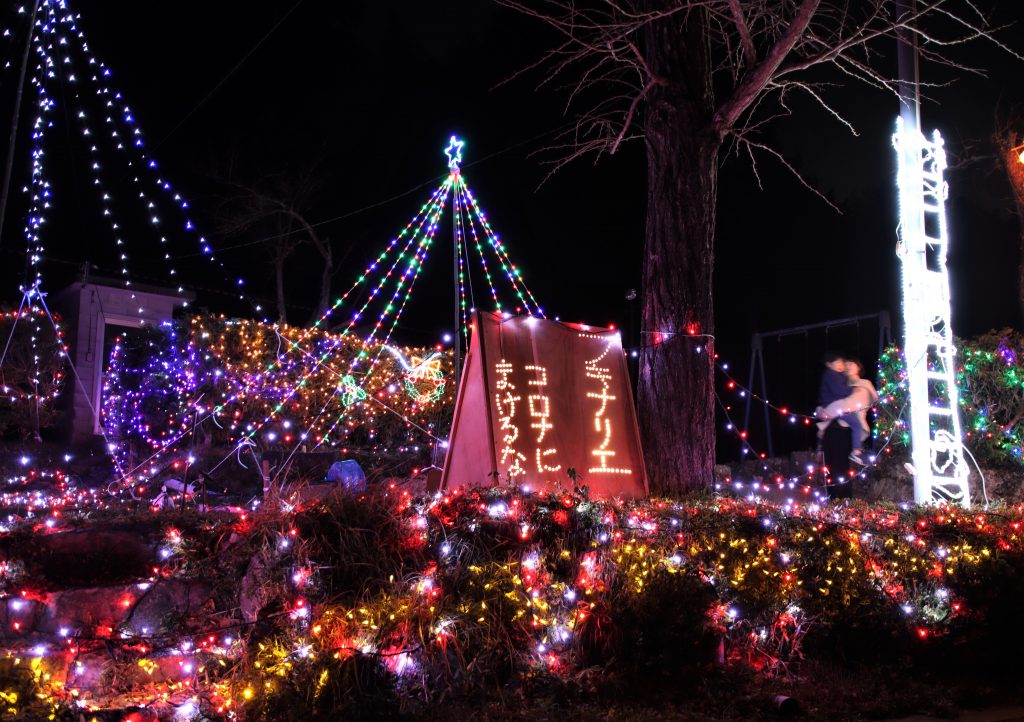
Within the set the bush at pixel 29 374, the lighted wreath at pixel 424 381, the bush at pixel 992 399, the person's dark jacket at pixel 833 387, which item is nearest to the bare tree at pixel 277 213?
the bush at pixel 29 374

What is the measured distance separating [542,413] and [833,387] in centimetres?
519

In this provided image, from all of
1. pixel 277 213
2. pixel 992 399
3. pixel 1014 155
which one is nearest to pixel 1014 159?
pixel 1014 155

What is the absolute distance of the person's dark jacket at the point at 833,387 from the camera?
10289mm

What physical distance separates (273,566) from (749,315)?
20633 mm

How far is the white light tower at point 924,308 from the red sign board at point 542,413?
3.37 meters

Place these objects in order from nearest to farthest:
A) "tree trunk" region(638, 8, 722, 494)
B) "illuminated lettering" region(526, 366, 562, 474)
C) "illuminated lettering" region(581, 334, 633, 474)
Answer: "illuminated lettering" region(526, 366, 562, 474), "illuminated lettering" region(581, 334, 633, 474), "tree trunk" region(638, 8, 722, 494)

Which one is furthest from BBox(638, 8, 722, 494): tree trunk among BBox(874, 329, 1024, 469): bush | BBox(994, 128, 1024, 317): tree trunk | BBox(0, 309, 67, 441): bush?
BBox(994, 128, 1024, 317): tree trunk

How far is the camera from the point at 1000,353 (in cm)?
1034

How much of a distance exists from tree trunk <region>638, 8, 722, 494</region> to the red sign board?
0.96ft

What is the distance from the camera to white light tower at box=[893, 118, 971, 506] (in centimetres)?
844

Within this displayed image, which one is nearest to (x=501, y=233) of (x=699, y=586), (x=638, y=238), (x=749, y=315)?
(x=638, y=238)

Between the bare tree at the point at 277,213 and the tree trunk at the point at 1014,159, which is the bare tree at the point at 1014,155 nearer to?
the tree trunk at the point at 1014,159

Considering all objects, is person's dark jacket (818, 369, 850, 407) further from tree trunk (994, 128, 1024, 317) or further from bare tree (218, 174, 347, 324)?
bare tree (218, 174, 347, 324)

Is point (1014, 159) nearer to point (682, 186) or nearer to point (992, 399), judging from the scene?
point (992, 399)
